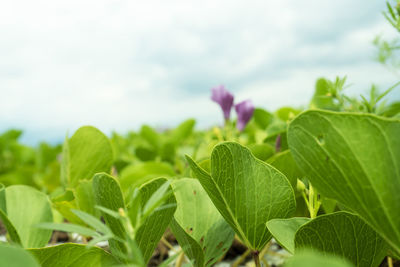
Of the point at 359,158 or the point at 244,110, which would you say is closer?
the point at 359,158

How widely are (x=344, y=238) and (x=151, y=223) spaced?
31 centimetres

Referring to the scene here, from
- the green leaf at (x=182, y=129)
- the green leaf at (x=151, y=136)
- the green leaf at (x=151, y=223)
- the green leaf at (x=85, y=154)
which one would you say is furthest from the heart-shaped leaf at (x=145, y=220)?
the green leaf at (x=151, y=136)

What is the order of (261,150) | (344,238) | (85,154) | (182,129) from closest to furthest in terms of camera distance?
1. (344,238)
2. (261,150)
3. (85,154)
4. (182,129)

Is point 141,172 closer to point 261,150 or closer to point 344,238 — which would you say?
point 261,150

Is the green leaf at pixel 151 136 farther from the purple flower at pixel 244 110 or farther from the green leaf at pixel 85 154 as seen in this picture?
the green leaf at pixel 85 154

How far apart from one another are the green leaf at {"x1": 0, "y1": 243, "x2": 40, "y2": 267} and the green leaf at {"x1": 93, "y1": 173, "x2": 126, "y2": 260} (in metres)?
0.23

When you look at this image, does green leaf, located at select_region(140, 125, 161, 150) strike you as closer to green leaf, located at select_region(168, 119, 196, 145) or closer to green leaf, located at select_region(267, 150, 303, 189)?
green leaf, located at select_region(168, 119, 196, 145)

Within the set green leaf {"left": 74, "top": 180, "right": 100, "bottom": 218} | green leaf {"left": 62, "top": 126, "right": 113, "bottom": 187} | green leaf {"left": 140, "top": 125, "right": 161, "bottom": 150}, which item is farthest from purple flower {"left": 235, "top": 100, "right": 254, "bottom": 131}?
green leaf {"left": 140, "top": 125, "right": 161, "bottom": 150}

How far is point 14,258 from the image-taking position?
39cm

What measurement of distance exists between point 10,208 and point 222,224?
47 cm

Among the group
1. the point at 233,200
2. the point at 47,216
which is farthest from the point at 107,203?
the point at 47,216

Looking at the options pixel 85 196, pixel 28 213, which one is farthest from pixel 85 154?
pixel 28 213

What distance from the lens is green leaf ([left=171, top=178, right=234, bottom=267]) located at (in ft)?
2.48

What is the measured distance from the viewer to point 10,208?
874 mm
